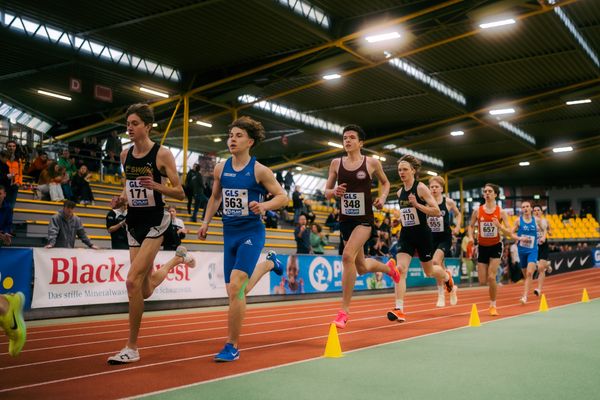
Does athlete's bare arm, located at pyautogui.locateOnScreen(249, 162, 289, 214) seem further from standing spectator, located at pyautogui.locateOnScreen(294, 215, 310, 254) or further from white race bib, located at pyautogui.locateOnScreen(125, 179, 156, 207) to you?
standing spectator, located at pyautogui.locateOnScreen(294, 215, 310, 254)

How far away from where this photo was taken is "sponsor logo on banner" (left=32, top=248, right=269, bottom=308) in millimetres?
10281

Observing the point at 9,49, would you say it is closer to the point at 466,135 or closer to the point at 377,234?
the point at 377,234

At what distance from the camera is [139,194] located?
5598 millimetres

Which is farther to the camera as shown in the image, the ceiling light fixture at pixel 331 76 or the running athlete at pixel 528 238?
the ceiling light fixture at pixel 331 76

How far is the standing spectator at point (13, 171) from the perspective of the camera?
12555 millimetres

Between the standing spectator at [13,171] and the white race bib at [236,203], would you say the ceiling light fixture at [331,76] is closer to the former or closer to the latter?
the standing spectator at [13,171]

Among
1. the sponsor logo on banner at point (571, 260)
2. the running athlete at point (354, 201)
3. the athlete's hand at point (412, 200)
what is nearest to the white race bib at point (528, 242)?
the athlete's hand at point (412, 200)

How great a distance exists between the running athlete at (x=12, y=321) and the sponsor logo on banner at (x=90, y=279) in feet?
19.3

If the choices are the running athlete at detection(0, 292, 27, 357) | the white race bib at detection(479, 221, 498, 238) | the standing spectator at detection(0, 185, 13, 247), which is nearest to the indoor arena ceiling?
the standing spectator at detection(0, 185, 13, 247)

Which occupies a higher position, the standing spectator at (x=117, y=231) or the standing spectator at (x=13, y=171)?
the standing spectator at (x=13, y=171)

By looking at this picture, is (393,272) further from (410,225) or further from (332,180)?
(332,180)

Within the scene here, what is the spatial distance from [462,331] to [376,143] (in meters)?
29.0

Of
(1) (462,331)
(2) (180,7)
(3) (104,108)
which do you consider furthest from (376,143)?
(1) (462,331)

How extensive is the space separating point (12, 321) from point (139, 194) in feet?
5.13
